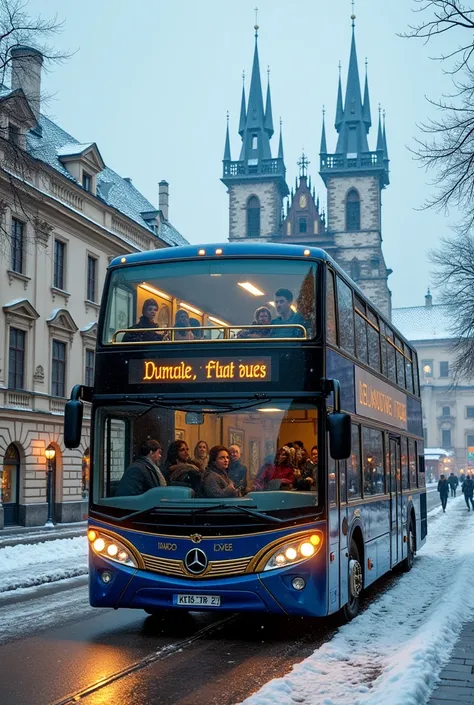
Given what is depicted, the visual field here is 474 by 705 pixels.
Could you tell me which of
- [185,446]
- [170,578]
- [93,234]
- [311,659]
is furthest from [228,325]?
[93,234]

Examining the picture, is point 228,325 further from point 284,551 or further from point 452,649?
point 452,649

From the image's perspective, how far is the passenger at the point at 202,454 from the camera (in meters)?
9.52

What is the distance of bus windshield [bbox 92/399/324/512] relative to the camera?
31.0ft

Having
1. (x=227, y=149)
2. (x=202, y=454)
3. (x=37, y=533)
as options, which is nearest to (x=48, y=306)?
(x=37, y=533)

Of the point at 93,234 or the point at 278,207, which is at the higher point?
the point at 278,207

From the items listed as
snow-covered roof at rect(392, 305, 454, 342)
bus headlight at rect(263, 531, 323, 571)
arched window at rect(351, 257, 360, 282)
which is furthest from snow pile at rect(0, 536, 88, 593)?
snow-covered roof at rect(392, 305, 454, 342)

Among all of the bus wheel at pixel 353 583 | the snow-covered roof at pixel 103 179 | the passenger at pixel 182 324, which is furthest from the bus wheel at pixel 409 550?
the snow-covered roof at pixel 103 179

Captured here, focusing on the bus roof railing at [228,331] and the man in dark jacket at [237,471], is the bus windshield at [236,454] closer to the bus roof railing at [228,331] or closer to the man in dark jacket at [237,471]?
the man in dark jacket at [237,471]

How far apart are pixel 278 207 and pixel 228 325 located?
92.4m

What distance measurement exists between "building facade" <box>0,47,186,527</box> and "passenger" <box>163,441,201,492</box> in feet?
64.2

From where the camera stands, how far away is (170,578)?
371 inches

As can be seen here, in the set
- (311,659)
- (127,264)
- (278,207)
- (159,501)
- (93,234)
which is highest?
(278,207)

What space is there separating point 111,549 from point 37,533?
20.6 m

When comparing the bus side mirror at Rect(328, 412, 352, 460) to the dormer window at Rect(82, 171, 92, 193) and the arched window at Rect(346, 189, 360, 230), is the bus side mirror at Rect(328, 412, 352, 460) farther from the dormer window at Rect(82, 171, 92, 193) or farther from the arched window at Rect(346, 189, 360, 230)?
the arched window at Rect(346, 189, 360, 230)
